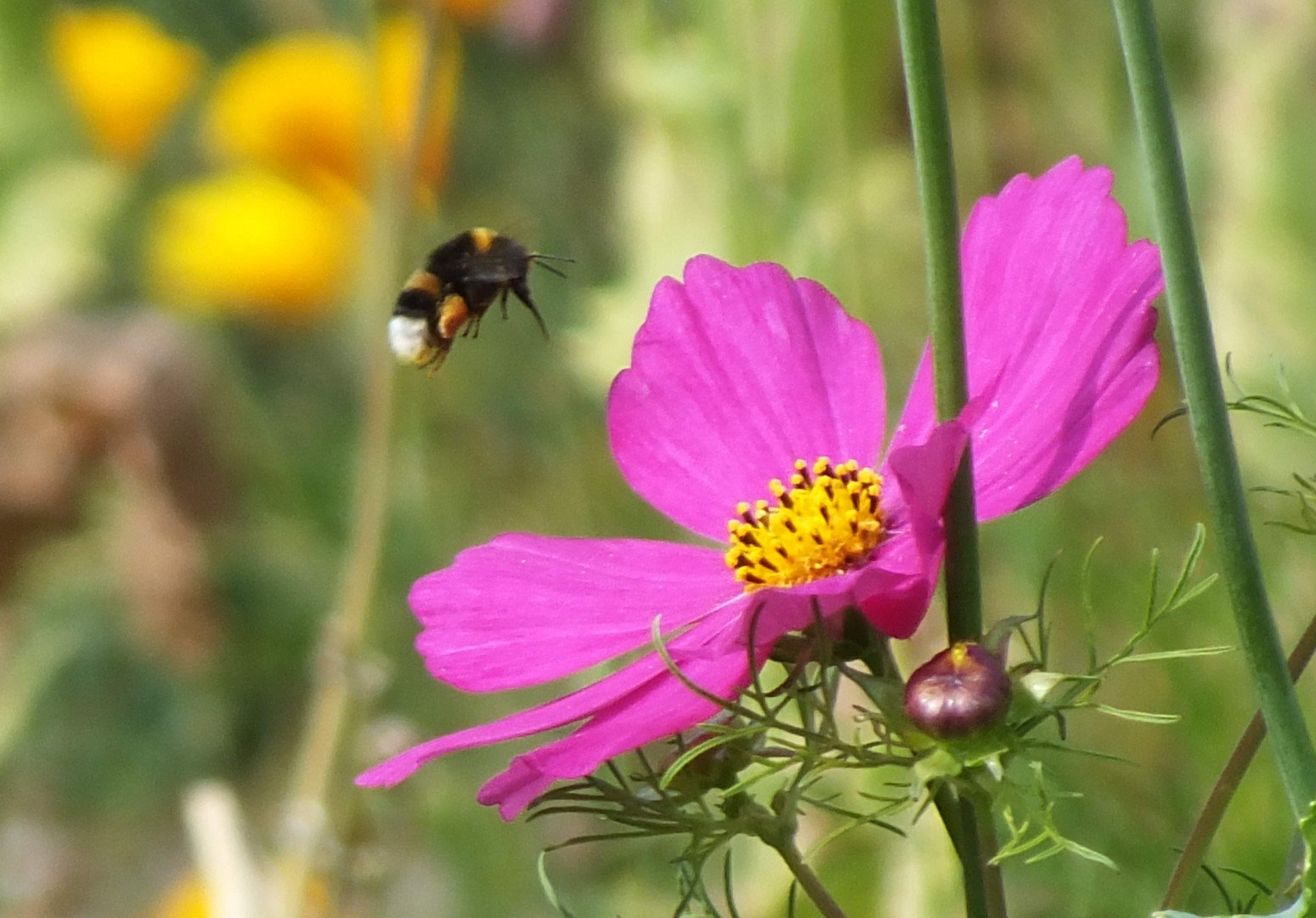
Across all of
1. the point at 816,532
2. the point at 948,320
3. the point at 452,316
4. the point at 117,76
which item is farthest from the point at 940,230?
the point at 117,76

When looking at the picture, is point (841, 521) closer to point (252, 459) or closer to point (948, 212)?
point (948, 212)

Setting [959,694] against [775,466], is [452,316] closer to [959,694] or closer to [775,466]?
[775,466]

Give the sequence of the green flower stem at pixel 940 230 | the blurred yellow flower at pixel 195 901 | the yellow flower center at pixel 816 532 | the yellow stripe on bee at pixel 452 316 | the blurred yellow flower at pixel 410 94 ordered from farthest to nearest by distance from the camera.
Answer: the blurred yellow flower at pixel 410 94
the blurred yellow flower at pixel 195 901
the yellow stripe on bee at pixel 452 316
the yellow flower center at pixel 816 532
the green flower stem at pixel 940 230

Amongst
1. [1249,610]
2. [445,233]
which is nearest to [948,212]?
[1249,610]

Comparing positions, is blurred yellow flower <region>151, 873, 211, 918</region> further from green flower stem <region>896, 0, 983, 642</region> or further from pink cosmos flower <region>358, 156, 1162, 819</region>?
green flower stem <region>896, 0, 983, 642</region>

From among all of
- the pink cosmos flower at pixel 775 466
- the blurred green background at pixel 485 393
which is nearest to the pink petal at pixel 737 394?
the pink cosmos flower at pixel 775 466

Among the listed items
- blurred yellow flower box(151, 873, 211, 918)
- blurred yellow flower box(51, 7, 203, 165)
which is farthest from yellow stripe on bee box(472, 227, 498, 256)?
blurred yellow flower box(51, 7, 203, 165)

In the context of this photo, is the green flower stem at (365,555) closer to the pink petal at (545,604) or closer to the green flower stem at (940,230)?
the pink petal at (545,604)
